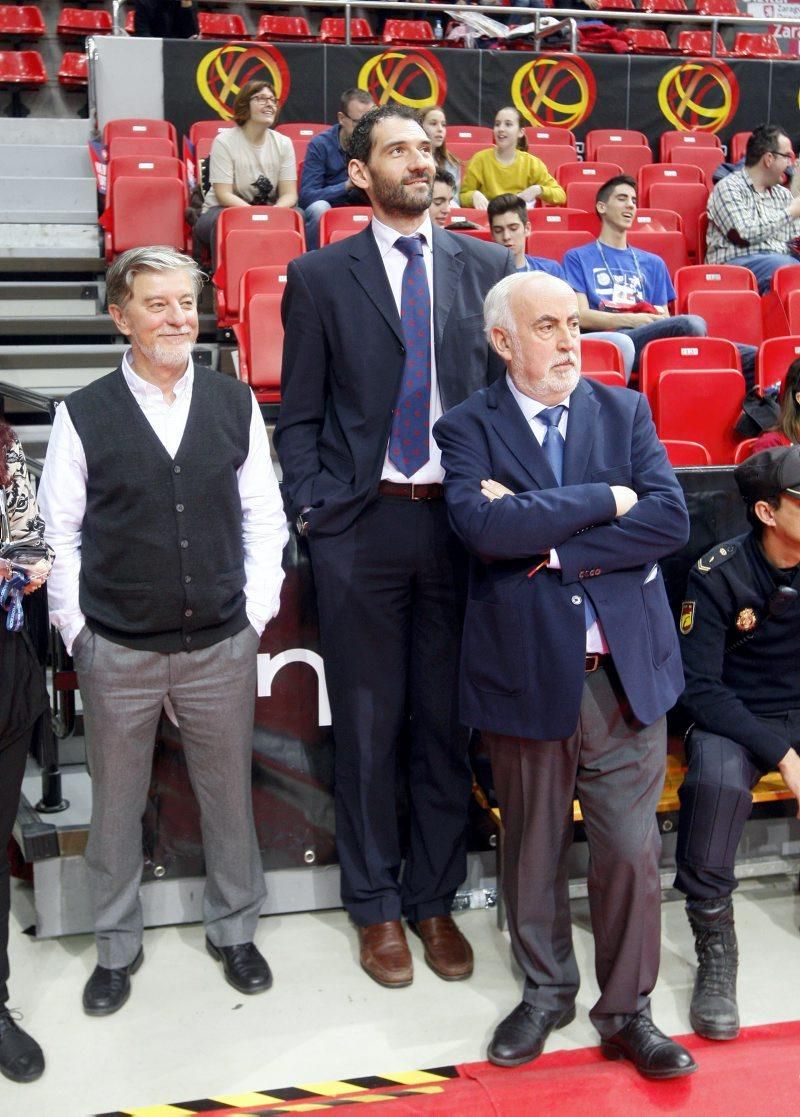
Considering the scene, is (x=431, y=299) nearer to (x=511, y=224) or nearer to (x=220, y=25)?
(x=511, y=224)

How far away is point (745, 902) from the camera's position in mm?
3365

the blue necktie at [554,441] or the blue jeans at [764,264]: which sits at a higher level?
the blue jeans at [764,264]

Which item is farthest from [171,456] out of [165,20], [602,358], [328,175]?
[165,20]

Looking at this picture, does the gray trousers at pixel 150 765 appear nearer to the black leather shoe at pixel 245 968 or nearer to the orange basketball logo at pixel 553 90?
the black leather shoe at pixel 245 968

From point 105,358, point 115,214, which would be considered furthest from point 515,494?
point 115,214

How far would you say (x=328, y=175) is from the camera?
7.28 m

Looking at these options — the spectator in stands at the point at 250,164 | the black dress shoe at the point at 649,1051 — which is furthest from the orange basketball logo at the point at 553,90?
Answer: the black dress shoe at the point at 649,1051

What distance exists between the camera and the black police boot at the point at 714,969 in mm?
2762

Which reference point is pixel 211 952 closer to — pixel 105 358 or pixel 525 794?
pixel 525 794

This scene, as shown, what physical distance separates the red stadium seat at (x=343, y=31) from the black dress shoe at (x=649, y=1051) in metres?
10.1

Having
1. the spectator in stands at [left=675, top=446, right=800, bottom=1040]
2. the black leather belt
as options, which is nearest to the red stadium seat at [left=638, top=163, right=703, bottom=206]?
the spectator in stands at [left=675, top=446, right=800, bottom=1040]

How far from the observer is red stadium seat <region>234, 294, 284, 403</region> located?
213 inches

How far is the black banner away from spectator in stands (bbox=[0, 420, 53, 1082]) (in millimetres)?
7317

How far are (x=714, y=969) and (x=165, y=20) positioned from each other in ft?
30.2
